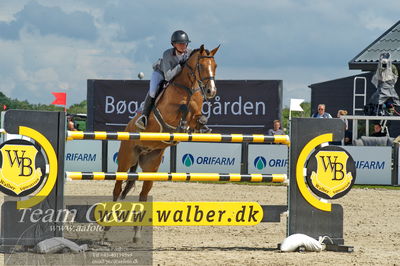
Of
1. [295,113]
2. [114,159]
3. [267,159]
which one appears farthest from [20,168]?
[295,113]

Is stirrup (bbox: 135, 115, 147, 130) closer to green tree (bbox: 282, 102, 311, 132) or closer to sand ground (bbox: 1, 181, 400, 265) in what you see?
sand ground (bbox: 1, 181, 400, 265)

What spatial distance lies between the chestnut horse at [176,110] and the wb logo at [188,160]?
31.0ft

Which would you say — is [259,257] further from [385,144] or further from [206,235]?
[385,144]

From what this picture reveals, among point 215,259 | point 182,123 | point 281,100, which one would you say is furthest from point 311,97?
point 215,259

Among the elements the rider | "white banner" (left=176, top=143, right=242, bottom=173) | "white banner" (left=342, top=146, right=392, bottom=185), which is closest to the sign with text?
"white banner" (left=176, top=143, right=242, bottom=173)

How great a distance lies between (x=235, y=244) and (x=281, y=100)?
13417 millimetres

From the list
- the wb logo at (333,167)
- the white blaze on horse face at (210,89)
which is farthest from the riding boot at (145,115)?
the wb logo at (333,167)

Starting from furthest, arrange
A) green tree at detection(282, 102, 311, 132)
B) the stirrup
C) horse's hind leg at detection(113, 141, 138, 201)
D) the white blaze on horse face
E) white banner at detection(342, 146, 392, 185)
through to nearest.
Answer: green tree at detection(282, 102, 311, 132) < white banner at detection(342, 146, 392, 185) < the stirrup < horse's hind leg at detection(113, 141, 138, 201) < the white blaze on horse face

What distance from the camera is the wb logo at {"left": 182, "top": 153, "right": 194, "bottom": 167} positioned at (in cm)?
1931

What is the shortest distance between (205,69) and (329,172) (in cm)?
202

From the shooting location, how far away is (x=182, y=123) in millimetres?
9406

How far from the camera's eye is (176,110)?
956 centimetres

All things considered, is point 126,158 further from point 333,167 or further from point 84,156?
point 84,156

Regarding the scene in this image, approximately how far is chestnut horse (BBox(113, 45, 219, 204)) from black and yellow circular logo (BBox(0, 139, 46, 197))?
6.38 ft
